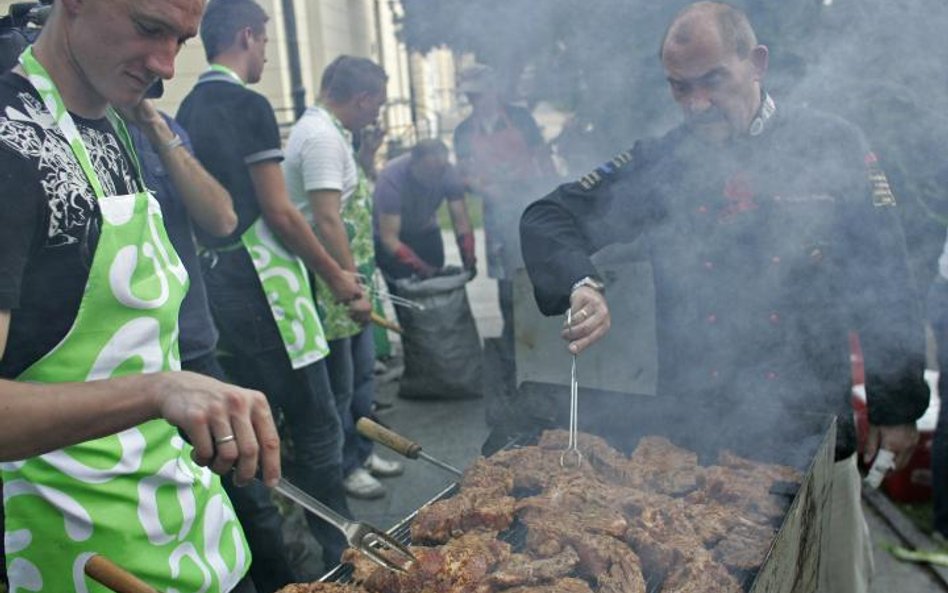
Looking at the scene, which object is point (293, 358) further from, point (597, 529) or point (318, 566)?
point (597, 529)

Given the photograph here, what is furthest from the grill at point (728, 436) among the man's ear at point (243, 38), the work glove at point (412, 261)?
the work glove at point (412, 261)

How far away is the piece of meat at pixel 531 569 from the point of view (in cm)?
203

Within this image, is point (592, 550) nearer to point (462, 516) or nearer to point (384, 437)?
point (462, 516)

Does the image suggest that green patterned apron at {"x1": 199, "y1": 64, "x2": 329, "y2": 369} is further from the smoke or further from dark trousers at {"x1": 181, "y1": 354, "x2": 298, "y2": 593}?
the smoke

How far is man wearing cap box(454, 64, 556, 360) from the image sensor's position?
6.96 meters

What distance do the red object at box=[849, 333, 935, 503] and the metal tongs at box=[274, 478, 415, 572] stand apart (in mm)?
3329

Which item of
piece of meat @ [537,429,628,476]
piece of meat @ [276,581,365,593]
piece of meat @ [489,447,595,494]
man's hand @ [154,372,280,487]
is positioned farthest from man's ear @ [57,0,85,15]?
piece of meat @ [537,429,628,476]

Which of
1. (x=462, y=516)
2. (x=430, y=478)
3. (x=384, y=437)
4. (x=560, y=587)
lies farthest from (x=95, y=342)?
(x=430, y=478)

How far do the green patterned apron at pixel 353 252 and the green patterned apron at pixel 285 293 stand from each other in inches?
17.8

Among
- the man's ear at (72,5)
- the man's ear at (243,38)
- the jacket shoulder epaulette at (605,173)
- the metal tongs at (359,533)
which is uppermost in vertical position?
the man's ear at (243,38)

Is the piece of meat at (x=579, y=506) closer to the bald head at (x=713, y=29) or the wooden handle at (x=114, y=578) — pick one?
the wooden handle at (x=114, y=578)

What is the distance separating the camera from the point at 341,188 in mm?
4156

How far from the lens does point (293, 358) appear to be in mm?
3469

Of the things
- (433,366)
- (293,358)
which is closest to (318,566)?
(293,358)
